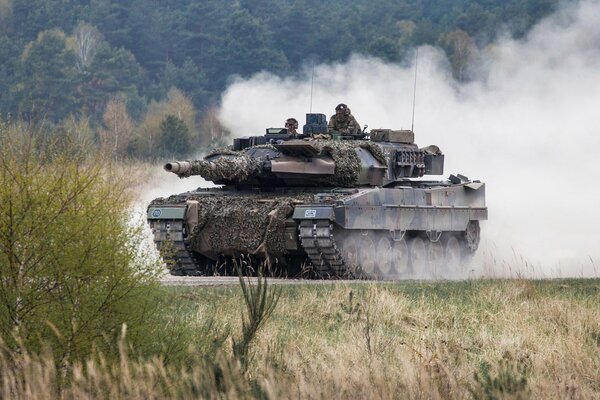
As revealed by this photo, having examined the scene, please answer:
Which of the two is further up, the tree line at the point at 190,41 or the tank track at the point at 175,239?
the tree line at the point at 190,41

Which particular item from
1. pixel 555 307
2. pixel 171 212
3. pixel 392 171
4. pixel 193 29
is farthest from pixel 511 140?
pixel 193 29

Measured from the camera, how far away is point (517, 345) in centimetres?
1597

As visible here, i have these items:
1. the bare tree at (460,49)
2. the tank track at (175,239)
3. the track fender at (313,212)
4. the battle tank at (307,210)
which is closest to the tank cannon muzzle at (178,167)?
the battle tank at (307,210)

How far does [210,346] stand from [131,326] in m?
0.85

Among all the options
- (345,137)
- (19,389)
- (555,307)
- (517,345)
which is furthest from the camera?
(345,137)

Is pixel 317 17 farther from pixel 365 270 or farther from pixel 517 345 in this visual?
pixel 517 345

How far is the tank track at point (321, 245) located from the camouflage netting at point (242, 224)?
1.70ft

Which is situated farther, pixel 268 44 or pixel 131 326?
pixel 268 44

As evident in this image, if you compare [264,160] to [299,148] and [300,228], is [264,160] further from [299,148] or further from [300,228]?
[300,228]

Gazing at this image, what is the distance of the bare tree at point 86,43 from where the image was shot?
258ft

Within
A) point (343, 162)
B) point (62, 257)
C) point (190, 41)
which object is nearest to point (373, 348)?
point (62, 257)

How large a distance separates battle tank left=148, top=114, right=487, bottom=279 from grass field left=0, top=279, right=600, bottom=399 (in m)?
3.21

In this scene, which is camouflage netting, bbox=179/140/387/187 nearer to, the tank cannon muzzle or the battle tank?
the battle tank

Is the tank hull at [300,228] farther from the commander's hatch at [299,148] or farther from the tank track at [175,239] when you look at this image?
the commander's hatch at [299,148]
